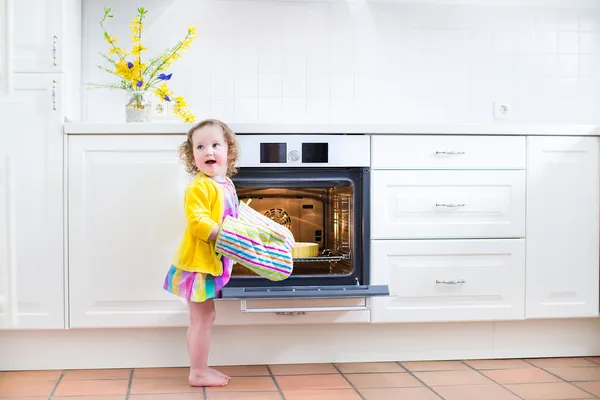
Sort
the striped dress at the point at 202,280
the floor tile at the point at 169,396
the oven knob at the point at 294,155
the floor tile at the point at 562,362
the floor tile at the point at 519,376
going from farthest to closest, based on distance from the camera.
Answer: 1. the floor tile at the point at 562,362
2. the oven knob at the point at 294,155
3. the floor tile at the point at 519,376
4. the striped dress at the point at 202,280
5. the floor tile at the point at 169,396

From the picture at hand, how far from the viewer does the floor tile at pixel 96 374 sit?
→ 2295 millimetres

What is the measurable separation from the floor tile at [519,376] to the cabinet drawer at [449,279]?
195 millimetres

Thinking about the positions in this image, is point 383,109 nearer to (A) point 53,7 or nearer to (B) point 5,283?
(A) point 53,7

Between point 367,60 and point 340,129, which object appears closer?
point 340,129

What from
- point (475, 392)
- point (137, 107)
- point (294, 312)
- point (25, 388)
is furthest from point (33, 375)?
A: point (475, 392)

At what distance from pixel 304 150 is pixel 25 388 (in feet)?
3.87

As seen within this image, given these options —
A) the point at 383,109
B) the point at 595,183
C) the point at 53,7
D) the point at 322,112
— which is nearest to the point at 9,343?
the point at 53,7

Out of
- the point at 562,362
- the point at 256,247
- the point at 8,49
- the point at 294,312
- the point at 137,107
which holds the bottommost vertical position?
the point at 562,362

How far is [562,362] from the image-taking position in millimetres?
2531

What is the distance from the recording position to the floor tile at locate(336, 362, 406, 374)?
2.39 meters

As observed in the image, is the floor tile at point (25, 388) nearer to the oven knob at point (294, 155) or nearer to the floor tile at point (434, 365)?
the oven knob at point (294, 155)

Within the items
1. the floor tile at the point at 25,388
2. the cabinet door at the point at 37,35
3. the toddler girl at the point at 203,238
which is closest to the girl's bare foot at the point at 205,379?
the toddler girl at the point at 203,238

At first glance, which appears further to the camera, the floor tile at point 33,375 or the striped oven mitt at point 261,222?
the floor tile at point 33,375

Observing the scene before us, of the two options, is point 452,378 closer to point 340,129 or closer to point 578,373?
point 578,373
